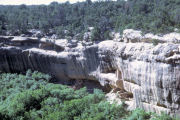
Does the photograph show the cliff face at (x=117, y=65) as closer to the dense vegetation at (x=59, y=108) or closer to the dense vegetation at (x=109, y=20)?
the dense vegetation at (x=59, y=108)

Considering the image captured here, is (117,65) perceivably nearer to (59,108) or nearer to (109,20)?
(59,108)

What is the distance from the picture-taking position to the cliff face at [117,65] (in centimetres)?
1861

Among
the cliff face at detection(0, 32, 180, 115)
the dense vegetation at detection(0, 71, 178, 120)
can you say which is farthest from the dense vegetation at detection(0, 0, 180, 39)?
the dense vegetation at detection(0, 71, 178, 120)

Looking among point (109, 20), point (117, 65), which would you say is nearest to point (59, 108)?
point (117, 65)

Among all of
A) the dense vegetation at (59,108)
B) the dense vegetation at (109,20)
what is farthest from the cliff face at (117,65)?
the dense vegetation at (109,20)

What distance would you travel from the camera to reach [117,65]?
2505 centimetres

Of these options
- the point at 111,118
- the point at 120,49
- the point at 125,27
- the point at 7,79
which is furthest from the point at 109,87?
the point at 7,79

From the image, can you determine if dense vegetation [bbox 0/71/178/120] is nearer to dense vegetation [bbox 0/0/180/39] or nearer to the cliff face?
the cliff face

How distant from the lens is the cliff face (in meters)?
18.6

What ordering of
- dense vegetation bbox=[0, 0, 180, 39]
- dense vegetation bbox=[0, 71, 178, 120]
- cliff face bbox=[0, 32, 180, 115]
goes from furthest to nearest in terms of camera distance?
dense vegetation bbox=[0, 0, 180, 39] → cliff face bbox=[0, 32, 180, 115] → dense vegetation bbox=[0, 71, 178, 120]

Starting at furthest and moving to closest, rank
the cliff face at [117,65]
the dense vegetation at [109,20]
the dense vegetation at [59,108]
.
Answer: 1. the dense vegetation at [109,20]
2. the cliff face at [117,65]
3. the dense vegetation at [59,108]

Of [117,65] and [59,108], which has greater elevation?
[117,65]

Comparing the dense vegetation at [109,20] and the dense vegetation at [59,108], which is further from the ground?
the dense vegetation at [109,20]

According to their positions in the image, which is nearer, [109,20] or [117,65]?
[117,65]
